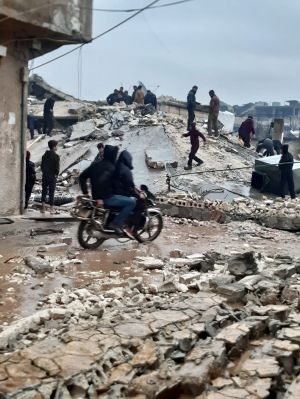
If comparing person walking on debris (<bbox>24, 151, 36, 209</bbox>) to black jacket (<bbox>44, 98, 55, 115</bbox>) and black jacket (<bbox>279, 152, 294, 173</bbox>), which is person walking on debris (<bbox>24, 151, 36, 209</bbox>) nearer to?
black jacket (<bbox>279, 152, 294, 173</bbox>)

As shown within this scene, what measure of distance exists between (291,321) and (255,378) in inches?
47.1

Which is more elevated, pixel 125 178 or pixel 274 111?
pixel 274 111

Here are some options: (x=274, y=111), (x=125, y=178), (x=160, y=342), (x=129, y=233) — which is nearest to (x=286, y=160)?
(x=129, y=233)

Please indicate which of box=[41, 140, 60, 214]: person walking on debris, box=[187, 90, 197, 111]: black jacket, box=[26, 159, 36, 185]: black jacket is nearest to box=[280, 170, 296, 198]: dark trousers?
box=[187, 90, 197, 111]: black jacket

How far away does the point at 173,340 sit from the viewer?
13.8 feet

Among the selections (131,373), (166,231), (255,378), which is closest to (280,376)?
(255,378)

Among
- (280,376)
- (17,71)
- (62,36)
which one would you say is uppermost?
(62,36)

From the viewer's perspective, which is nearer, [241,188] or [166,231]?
[166,231]

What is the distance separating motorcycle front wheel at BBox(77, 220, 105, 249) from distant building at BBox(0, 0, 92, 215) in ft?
10.1

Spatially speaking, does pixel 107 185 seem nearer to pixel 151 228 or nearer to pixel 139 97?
pixel 151 228

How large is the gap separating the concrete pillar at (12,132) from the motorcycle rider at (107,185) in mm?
3039

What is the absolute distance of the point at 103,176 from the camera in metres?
8.35

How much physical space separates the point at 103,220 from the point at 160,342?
444cm

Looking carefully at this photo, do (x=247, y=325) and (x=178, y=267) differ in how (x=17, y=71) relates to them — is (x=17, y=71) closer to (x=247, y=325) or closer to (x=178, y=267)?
(x=178, y=267)
